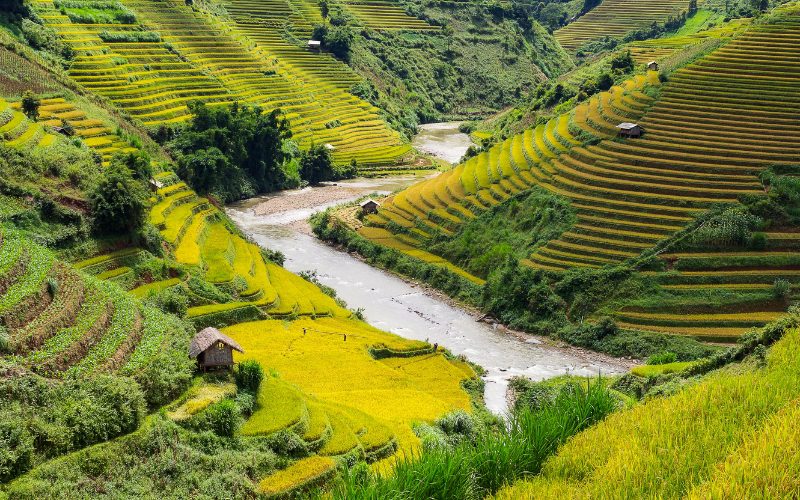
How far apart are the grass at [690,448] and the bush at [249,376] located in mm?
14808

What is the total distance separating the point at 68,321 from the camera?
25.9 meters

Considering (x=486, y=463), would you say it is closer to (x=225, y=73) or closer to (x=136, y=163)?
(x=136, y=163)

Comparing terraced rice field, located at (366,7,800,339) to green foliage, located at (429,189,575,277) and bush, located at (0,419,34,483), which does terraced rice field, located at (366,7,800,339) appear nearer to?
green foliage, located at (429,189,575,277)

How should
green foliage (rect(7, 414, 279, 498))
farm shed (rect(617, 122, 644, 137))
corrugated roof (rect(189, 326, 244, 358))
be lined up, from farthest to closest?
farm shed (rect(617, 122, 644, 137)) → corrugated roof (rect(189, 326, 244, 358)) → green foliage (rect(7, 414, 279, 498))

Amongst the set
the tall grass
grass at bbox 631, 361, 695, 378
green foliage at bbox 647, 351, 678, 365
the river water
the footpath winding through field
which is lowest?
the river water

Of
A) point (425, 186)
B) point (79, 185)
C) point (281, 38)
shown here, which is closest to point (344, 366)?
point (79, 185)

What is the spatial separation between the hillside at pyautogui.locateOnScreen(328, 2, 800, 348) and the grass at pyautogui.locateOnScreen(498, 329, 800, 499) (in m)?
31.7

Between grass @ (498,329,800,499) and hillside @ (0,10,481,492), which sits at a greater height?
grass @ (498,329,800,499)

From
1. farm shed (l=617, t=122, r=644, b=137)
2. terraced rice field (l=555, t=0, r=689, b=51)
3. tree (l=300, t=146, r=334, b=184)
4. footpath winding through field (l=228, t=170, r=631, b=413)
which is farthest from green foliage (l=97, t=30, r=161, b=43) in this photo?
terraced rice field (l=555, t=0, r=689, b=51)

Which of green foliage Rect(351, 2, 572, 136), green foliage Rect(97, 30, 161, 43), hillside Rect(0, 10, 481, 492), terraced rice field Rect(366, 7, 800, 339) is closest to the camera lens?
hillside Rect(0, 10, 481, 492)

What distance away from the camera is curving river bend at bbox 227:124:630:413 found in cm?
4450

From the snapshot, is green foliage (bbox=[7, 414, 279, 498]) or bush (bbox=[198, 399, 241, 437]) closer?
green foliage (bbox=[7, 414, 279, 498])

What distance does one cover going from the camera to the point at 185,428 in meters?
24.0

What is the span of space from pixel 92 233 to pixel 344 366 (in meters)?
15.8
